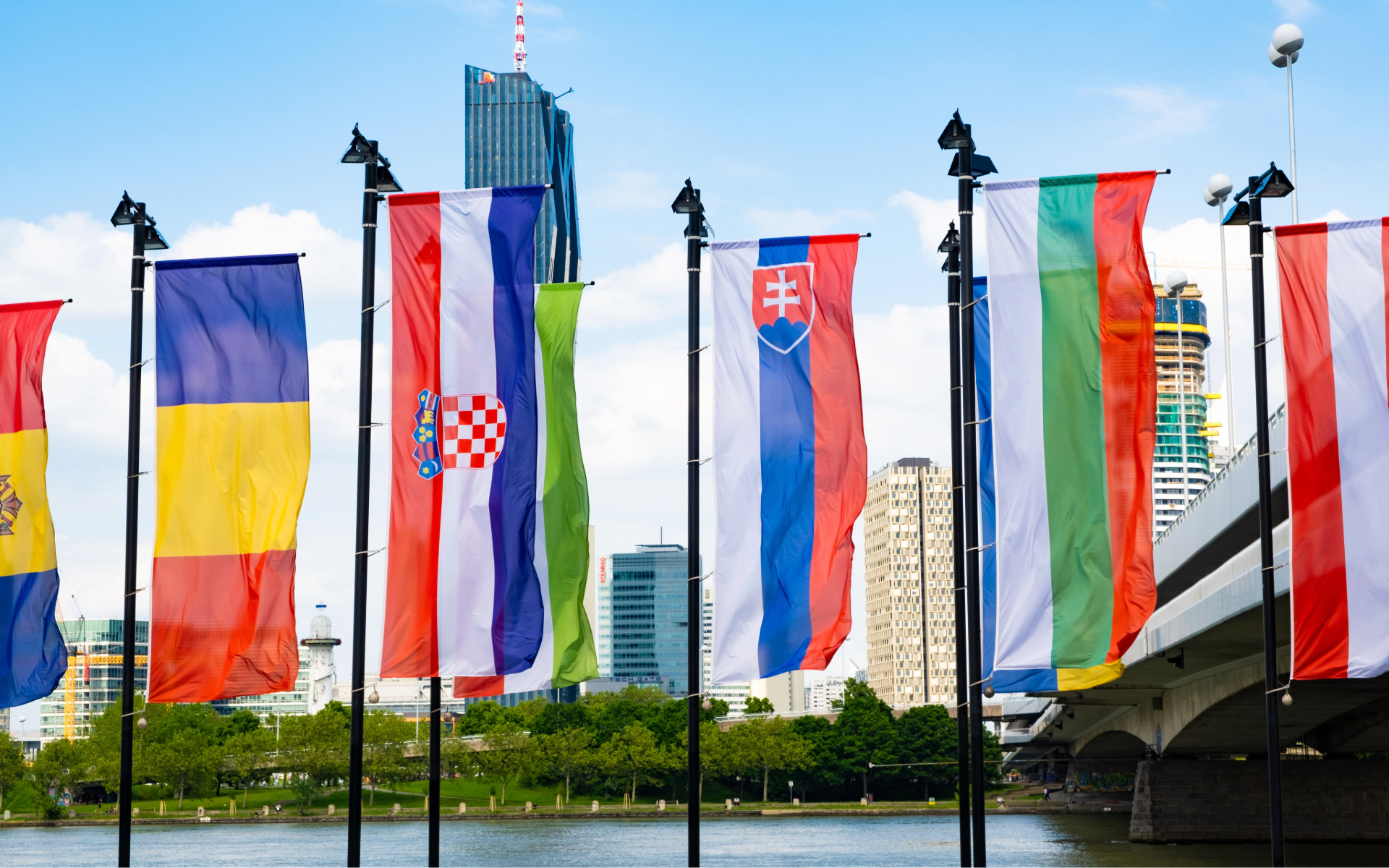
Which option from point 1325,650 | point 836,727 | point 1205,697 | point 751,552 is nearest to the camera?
point 1325,650

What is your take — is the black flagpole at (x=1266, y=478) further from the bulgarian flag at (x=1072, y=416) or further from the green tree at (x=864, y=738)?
the green tree at (x=864, y=738)

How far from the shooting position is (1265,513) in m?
22.2

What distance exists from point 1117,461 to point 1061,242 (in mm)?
3471

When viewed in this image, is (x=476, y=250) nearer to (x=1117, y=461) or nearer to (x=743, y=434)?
(x=743, y=434)

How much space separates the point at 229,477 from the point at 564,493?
5333 millimetres

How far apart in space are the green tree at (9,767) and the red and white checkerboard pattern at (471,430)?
398ft

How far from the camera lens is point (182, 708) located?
494 feet

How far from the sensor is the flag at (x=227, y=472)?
76.5ft

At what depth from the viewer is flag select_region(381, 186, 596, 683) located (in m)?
23.3

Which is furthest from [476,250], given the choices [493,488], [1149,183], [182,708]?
[182,708]

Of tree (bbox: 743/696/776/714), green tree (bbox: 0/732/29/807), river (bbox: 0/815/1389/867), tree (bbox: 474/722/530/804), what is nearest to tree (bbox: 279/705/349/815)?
river (bbox: 0/815/1389/867)

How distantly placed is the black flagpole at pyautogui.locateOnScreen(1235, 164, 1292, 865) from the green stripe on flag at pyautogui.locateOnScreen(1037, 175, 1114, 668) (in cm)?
223

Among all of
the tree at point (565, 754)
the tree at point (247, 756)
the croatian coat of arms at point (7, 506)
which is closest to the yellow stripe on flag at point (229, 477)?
the croatian coat of arms at point (7, 506)

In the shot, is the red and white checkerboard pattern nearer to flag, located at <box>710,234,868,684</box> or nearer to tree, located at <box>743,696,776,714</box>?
flag, located at <box>710,234,868,684</box>
